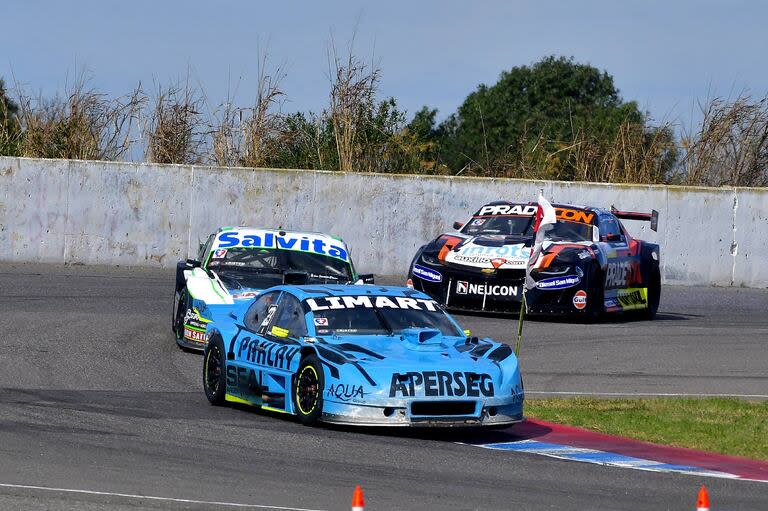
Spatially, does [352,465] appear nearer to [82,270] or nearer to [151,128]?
[82,270]

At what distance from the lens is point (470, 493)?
8312 mm

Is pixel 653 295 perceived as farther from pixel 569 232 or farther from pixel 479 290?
pixel 479 290

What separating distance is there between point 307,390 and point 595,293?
8.85m

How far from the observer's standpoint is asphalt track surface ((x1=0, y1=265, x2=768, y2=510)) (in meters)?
8.12

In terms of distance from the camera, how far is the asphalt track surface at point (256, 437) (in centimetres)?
812

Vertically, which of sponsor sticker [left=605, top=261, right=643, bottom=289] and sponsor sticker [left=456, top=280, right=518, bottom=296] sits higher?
sponsor sticker [left=605, top=261, right=643, bottom=289]

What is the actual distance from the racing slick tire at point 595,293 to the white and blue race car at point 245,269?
12.3 ft

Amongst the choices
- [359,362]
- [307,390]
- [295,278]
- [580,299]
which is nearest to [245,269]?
[295,278]

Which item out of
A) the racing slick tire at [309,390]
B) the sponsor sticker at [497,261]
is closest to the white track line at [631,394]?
the racing slick tire at [309,390]

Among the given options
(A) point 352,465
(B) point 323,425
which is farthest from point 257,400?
(A) point 352,465

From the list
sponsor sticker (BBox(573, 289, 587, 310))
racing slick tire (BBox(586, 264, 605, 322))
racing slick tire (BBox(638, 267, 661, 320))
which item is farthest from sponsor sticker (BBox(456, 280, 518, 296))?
racing slick tire (BBox(638, 267, 661, 320))

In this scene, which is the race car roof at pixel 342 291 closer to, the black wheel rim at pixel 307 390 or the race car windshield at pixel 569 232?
the black wheel rim at pixel 307 390

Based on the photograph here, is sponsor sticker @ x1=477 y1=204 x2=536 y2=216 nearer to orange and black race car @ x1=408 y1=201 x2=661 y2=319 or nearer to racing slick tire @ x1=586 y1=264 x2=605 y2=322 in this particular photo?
orange and black race car @ x1=408 y1=201 x2=661 y2=319

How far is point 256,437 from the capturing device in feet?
33.1
